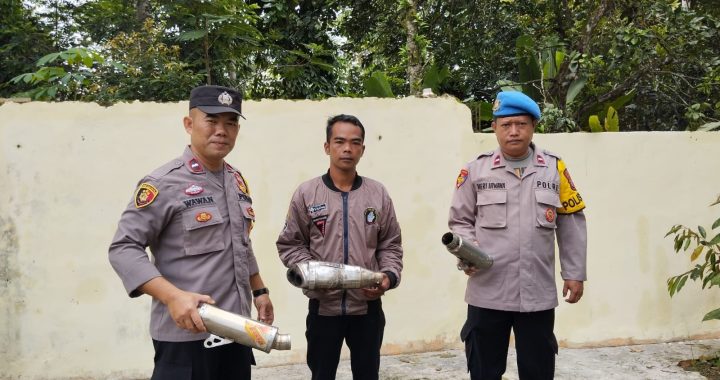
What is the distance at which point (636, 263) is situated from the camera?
4504mm

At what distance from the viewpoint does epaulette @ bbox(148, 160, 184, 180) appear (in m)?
2.04

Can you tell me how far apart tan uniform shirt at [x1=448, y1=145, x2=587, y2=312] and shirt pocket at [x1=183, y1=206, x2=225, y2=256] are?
1203 mm

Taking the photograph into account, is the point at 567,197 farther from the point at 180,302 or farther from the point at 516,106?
the point at 180,302

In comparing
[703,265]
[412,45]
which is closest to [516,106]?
[703,265]

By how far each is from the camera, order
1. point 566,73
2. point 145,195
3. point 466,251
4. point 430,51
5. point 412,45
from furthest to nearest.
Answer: point 430,51 → point 412,45 → point 566,73 → point 466,251 → point 145,195

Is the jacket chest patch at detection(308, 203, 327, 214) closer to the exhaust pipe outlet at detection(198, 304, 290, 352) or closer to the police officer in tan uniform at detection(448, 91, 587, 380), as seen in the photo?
the police officer in tan uniform at detection(448, 91, 587, 380)

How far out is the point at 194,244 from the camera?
81.4 inches

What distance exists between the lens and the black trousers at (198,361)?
2014mm

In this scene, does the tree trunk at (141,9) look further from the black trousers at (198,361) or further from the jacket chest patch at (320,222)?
the black trousers at (198,361)

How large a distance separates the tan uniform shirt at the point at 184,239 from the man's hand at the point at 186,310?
12cm

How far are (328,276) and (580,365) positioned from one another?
2.50 meters

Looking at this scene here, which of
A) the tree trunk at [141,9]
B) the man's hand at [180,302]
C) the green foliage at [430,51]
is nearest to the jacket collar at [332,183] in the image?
the man's hand at [180,302]

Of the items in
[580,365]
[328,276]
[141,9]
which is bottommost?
[580,365]

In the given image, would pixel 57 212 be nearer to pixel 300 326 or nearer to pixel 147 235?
pixel 300 326
